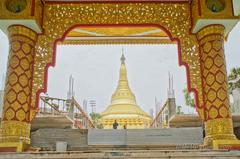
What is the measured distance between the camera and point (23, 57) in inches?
293

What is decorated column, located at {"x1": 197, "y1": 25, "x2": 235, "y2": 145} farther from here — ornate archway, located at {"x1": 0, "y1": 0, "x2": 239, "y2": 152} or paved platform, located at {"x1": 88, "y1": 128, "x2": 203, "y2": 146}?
paved platform, located at {"x1": 88, "y1": 128, "x2": 203, "y2": 146}

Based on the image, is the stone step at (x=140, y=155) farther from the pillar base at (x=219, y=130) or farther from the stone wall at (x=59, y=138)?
the stone wall at (x=59, y=138)

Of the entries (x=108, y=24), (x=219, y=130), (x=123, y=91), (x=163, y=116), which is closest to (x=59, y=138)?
(x=108, y=24)

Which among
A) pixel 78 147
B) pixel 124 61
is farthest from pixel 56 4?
pixel 124 61

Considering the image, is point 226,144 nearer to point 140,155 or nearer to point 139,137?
point 140,155

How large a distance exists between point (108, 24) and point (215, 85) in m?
2.69

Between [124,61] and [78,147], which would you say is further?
[124,61]

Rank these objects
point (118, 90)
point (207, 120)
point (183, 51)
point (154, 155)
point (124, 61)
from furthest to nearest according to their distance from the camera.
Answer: point (124, 61) < point (118, 90) < point (183, 51) < point (207, 120) < point (154, 155)

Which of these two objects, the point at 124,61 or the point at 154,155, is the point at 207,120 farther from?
the point at 124,61

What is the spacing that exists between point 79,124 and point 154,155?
39.4 ft

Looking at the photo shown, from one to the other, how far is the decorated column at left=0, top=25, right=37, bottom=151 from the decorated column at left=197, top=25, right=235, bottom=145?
11.9ft

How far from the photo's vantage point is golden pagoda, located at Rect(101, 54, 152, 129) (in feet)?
63.4

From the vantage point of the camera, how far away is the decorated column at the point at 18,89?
693 cm

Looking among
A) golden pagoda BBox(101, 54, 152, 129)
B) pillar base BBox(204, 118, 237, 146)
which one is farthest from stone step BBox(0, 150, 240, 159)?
golden pagoda BBox(101, 54, 152, 129)
